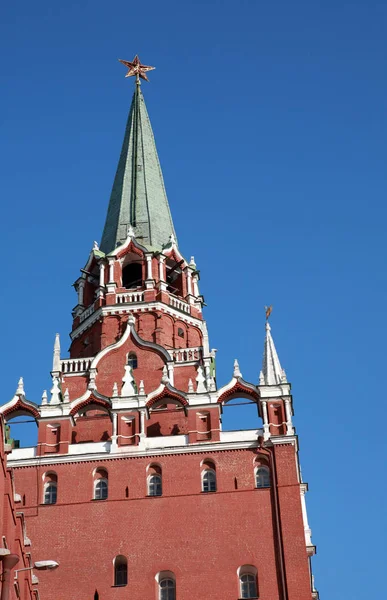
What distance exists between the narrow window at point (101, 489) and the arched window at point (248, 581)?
273 inches

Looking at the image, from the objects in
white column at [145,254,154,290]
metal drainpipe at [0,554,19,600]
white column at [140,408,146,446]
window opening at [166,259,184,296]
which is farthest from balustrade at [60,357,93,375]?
metal drainpipe at [0,554,19,600]

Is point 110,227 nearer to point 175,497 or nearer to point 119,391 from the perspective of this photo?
point 119,391

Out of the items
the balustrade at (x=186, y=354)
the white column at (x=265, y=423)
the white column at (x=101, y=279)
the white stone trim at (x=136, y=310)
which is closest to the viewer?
the white column at (x=265, y=423)

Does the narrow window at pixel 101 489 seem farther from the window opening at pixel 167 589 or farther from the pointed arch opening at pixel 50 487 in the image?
the window opening at pixel 167 589

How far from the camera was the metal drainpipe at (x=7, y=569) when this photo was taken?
28.5 m

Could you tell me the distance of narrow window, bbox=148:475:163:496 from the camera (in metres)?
49.4

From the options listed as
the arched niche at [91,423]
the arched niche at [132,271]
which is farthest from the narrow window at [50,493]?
the arched niche at [132,271]

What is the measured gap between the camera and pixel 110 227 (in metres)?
68.6

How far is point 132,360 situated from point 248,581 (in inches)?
601

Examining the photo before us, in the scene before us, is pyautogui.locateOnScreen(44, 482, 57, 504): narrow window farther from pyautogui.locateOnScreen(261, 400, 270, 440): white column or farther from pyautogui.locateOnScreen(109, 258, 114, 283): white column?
pyautogui.locateOnScreen(109, 258, 114, 283): white column

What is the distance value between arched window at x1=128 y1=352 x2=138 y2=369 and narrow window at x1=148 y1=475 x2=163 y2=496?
8895 millimetres

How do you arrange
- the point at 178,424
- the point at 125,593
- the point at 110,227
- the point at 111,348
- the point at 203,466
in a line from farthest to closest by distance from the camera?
1. the point at 110,227
2. the point at 111,348
3. the point at 178,424
4. the point at 203,466
5. the point at 125,593

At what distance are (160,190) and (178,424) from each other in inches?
848

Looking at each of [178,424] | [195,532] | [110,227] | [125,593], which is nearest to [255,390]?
[178,424]
